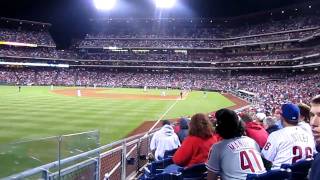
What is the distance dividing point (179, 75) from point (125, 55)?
1730 cm

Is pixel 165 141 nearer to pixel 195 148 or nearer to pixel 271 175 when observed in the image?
pixel 195 148

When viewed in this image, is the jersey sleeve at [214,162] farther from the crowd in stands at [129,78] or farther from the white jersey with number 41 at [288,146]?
the crowd in stands at [129,78]

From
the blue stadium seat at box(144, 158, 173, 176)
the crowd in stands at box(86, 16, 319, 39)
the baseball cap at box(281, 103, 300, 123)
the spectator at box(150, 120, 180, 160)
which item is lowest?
the blue stadium seat at box(144, 158, 173, 176)

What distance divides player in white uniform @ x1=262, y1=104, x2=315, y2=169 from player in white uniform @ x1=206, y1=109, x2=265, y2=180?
2.81 feet

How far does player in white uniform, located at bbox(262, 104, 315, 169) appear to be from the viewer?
5168 millimetres

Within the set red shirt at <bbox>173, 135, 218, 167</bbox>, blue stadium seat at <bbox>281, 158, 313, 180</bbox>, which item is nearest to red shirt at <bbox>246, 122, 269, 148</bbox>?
red shirt at <bbox>173, 135, 218, 167</bbox>

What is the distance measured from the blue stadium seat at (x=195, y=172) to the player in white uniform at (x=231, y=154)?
88cm

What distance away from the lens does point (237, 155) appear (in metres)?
4.30

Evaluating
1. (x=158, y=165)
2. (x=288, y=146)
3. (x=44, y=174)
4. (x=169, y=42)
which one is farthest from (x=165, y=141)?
(x=169, y=42)

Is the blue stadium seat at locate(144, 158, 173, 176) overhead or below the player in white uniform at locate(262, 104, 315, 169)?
below

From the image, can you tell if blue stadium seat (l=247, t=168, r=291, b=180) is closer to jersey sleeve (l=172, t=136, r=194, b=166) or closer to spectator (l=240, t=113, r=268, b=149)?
jersey sleeve (l=172, t=136, r=194, b=166)

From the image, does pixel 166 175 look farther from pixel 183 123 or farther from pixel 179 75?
pixel 179 75

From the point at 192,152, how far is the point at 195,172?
0.38 metres

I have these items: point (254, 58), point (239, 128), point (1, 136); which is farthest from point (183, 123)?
point (254, 58)
